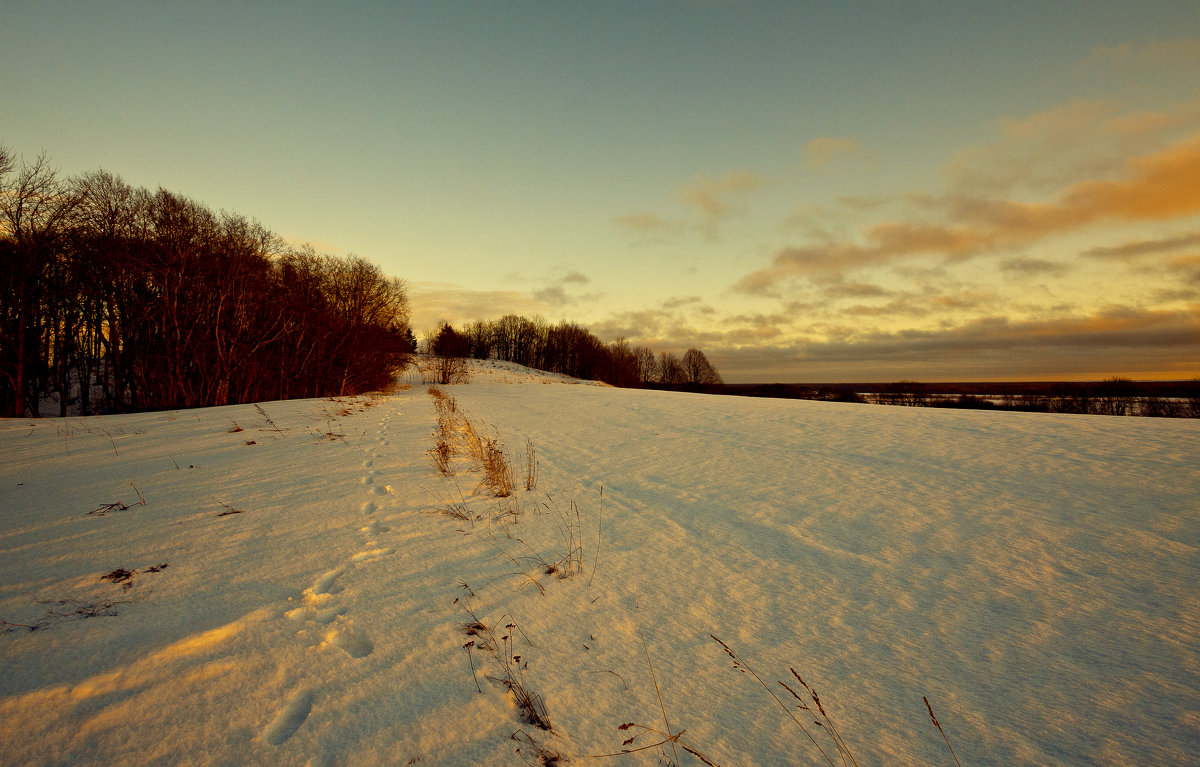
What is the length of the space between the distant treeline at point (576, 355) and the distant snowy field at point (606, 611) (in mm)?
70357

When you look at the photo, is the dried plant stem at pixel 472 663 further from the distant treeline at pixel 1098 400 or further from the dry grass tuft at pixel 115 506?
the distant treeline at pixel 1098 400

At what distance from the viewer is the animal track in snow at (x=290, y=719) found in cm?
177

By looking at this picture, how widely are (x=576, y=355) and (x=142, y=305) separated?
2642 inches

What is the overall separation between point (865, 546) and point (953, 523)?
114cm

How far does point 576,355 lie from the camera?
8469cm

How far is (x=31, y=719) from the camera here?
1749 millimetres

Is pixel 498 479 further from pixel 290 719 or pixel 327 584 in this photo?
pixel 290 719

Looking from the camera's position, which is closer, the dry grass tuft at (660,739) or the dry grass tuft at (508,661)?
the dry grass tuft at (660,739)

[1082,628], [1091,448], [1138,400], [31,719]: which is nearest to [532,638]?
[31,719]

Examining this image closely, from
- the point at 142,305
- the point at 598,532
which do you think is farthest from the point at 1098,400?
the point at 142,305

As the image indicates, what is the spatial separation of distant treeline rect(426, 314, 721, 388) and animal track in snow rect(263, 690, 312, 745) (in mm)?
73383

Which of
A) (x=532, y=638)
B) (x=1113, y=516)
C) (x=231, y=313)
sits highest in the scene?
(x=231, y=313)

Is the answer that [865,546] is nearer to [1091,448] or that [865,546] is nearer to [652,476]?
[652,476]

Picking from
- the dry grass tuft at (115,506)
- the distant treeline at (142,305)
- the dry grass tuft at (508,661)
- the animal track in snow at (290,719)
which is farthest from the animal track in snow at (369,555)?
the distant treeline at (142,305)
